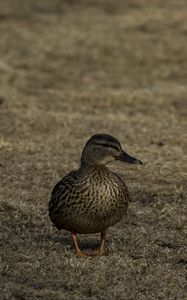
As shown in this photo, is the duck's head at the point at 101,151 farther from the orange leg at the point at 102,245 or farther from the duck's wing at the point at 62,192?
the orange leg at the point at 102,245

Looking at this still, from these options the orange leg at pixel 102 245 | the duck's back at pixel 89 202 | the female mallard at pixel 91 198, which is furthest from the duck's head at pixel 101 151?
the orange leg at pixel 102 245

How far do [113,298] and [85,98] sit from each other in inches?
328

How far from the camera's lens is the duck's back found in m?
6.32

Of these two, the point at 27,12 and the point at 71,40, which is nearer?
the point at 71,40

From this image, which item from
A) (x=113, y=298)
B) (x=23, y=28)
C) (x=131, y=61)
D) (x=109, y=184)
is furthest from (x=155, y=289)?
(x=23, y=28)

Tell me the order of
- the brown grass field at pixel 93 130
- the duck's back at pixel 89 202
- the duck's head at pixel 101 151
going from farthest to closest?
the duck's head at pixel 101 151 → the duck's back at pixel 89 202 → the brown grass field at pixel 93 130

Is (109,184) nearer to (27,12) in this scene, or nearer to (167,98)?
(167,98)

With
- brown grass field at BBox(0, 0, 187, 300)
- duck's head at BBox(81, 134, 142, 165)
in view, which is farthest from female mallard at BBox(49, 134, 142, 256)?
brown grass field at BBox(0, 0, 187, 300)

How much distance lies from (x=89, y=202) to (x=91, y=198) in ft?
0.11

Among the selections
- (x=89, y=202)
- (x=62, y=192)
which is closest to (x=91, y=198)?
(x=89, y=202)

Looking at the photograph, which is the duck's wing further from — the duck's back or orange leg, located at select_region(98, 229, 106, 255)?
orange leg, located at select_region(98, 229, 106, 255)

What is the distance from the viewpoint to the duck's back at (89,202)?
20.7 ft

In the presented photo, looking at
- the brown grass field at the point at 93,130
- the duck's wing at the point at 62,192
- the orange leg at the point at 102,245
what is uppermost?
the duck's wing at the point at 62,192

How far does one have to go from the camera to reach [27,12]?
888 inches
